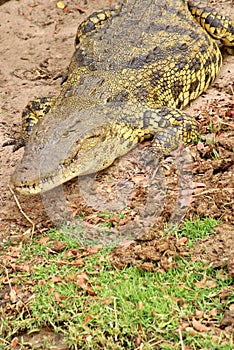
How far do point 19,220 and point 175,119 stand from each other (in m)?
1.92

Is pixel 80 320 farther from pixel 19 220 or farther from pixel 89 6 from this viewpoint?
pixel 89 6

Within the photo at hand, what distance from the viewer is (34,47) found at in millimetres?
8352

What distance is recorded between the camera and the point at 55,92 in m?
7.47

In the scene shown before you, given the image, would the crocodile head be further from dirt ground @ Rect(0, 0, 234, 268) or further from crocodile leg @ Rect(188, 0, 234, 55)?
crocodile leg @ Rect(188, 0, 234, 55)

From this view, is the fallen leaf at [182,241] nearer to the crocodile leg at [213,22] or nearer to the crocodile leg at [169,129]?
the crocodile leg at [169,129]

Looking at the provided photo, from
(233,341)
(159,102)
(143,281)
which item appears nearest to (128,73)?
(159,102)

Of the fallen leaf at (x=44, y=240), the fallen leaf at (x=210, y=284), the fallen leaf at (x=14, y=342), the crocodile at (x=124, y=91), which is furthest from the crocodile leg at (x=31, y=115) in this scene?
the fallen leaf at (x=210, y=284)

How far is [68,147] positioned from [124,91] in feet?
3.53

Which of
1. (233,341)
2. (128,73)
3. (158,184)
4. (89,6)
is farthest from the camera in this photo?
(89,6)

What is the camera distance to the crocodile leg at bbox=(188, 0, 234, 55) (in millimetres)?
7410

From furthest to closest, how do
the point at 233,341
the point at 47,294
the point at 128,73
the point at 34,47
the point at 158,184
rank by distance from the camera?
the point at 34,47, the point at 128,73, the point at 158,184, the point at 47,294, the point at 233,341

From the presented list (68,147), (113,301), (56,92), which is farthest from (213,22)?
(113,301)

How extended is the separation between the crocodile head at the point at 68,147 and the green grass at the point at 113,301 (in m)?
0.80

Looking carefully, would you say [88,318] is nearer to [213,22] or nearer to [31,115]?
[31,115]
